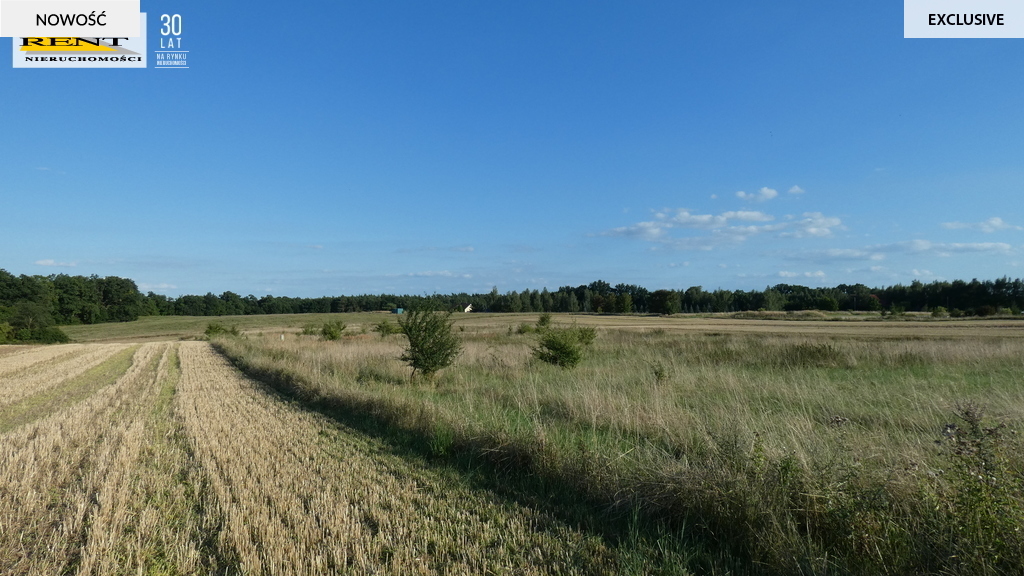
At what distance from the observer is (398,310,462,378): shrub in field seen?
16469 millimetres

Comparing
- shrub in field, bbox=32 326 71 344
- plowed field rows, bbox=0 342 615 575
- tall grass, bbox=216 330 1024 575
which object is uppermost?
tall grass, bbox=216 330 1024 575

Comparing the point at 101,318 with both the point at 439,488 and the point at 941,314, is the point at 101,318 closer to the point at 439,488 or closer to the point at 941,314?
the point at 439,488

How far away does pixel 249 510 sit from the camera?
5.51m

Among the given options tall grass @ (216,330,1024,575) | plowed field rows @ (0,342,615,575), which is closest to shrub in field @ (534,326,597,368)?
tall grass @ (216,330,1024,575)

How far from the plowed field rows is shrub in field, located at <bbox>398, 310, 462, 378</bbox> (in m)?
6.36

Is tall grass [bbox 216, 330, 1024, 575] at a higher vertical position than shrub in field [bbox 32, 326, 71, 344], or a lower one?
higher

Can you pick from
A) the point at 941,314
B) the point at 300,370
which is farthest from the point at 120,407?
the point at 941,314

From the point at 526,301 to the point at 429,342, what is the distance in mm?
118836

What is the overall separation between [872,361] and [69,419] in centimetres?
2504

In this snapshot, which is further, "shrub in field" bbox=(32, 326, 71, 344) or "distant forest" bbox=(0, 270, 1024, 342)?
"distant forest" bbox=(0, 270, 1024, 342)

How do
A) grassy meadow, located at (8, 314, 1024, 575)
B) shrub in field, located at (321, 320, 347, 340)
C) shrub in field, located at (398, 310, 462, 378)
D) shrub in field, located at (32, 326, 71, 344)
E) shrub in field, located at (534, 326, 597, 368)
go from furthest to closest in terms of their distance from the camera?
shrub in field, located at (32, 326, 71, 344), shrub in field, located at (321, 320, 347, 340), shrub in field, located at (534, 326, 597, 368), shrub in field, located at (398, 310, 462, 378), grassy meadow, located at (8, 314, 1024, 575)

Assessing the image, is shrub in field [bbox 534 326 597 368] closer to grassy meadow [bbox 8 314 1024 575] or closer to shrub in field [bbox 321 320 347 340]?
grassy meadow [bbox 8 314 1024 575]

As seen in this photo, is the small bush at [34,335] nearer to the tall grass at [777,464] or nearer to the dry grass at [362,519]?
the tall grass at [777,464]

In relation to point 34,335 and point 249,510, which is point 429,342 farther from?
point 34,335
